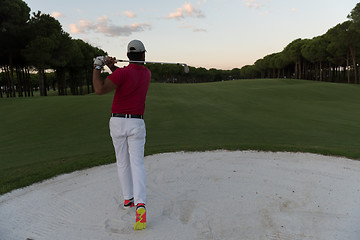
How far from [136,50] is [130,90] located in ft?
2.10

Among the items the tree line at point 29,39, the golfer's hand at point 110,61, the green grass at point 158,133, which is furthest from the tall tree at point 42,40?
the golfer's hand at point 110,61

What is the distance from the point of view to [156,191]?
534 cm

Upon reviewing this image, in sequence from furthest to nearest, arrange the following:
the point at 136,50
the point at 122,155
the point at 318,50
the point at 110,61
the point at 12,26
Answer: the point at 318,50 → the point at 12,26 → the point at 122,155 → the point at 110,61 → the point at 136,50

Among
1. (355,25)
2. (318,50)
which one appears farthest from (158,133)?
(318,50)

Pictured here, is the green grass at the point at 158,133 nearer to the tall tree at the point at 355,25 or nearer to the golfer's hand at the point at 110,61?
the golfer's hand at the point at 110,61

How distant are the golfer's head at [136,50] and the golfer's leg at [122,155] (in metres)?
1.05

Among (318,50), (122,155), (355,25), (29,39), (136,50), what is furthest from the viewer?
(318,50)

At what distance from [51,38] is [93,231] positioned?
39973mm

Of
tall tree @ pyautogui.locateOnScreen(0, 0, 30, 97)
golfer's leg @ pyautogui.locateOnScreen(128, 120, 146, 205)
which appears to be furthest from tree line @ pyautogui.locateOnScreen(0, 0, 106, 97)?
golfer's leg @ pyautogui.locateOnScreen(128, 120, 146, 205)

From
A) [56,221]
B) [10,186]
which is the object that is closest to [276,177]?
[56,221]

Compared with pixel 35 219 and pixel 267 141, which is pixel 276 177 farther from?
pixel 35 219

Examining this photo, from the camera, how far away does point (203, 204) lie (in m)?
4.70

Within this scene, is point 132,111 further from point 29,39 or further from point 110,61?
point 29,39

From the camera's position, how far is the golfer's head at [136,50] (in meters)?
3.86
